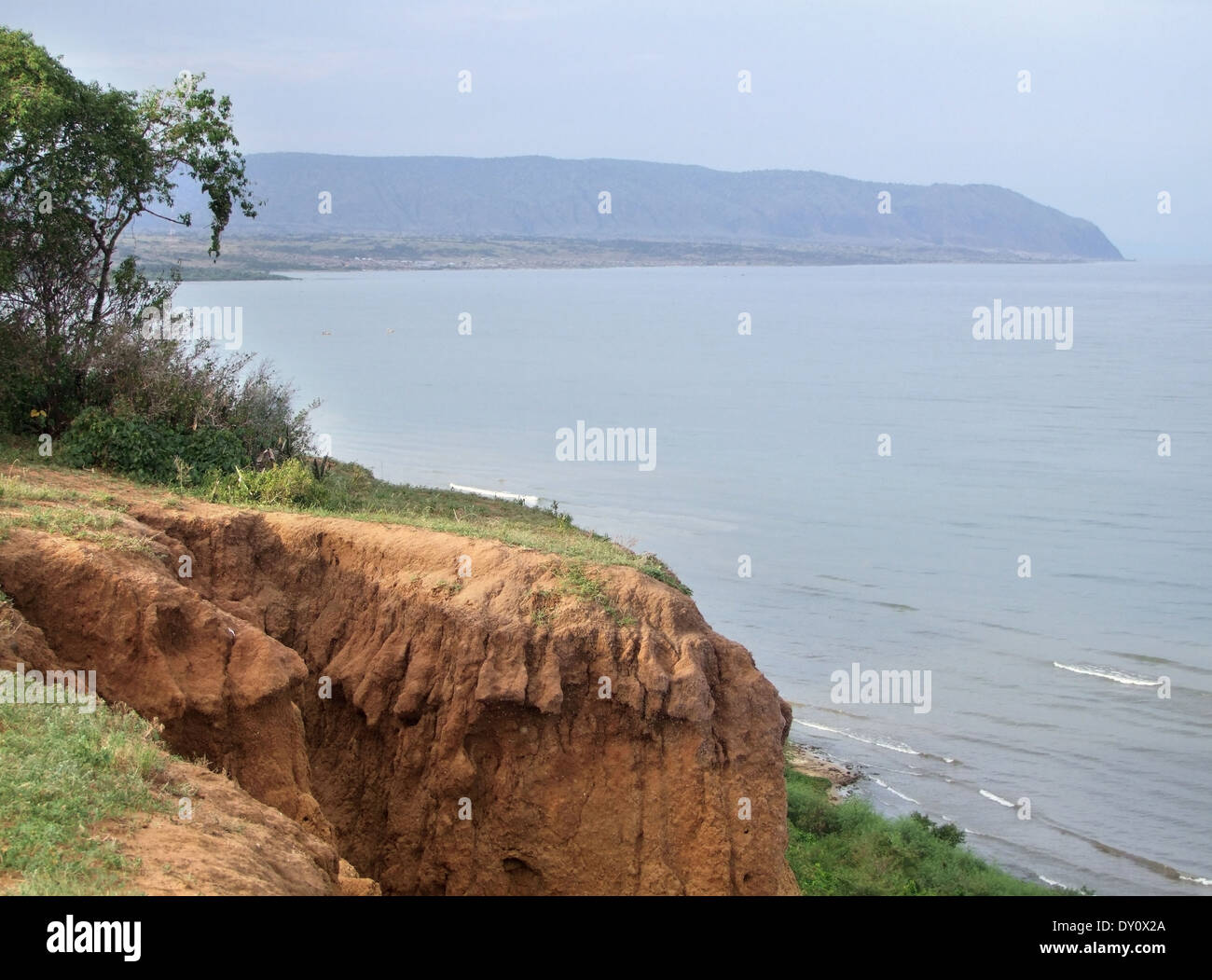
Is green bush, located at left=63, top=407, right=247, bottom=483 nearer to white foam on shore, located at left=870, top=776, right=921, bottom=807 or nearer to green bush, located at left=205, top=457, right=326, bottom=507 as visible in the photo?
green bush, located at left=205, top=457, right=326, bottom=507

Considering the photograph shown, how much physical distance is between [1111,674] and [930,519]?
1581 centimetres

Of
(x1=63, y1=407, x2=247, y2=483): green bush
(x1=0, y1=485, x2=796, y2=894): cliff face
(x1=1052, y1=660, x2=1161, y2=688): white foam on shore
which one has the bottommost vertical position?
(x1=1052, y1=660, x2=1161, y2=688): white foam on shore

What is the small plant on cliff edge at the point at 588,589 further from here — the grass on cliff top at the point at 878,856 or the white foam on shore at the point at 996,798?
the white foam on shore at the point at 996,798

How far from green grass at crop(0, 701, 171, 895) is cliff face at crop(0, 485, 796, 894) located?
395cm

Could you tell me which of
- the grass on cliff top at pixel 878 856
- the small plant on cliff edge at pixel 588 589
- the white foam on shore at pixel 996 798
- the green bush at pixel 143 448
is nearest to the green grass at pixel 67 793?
the small plant on cliff edge at pixel 588 589

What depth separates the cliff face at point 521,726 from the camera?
1368cm

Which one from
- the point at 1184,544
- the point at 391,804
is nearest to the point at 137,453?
the point at 391,804

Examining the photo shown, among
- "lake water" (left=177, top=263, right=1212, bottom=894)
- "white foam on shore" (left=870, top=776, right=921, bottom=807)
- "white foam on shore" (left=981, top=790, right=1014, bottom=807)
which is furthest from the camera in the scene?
"lake water" (left=177, top=263, right=1212, bottom=894)

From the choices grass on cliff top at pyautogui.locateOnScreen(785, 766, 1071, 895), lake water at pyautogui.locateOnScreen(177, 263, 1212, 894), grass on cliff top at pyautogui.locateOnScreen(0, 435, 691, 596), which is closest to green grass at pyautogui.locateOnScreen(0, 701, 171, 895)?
grass on cliff top at pyautogui.locateOnScreen(0, 435, 691, 596)

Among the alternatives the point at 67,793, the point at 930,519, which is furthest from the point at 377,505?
the point at 930,519

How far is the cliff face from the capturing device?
13.7 meters

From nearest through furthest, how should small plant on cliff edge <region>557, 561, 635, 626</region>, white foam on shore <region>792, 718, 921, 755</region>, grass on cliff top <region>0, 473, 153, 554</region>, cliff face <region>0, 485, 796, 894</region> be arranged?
grass on cliff top <region>0, 473, 153, 554</region> < cliff face <region>0, 485, 796, 894</region> < small plant on cliff edge <region>557, 561, 635, 626</region> < white foam on shore <region>792, 718, 921, 755</region>

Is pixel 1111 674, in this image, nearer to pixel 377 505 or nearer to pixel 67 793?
pixel 377 505
